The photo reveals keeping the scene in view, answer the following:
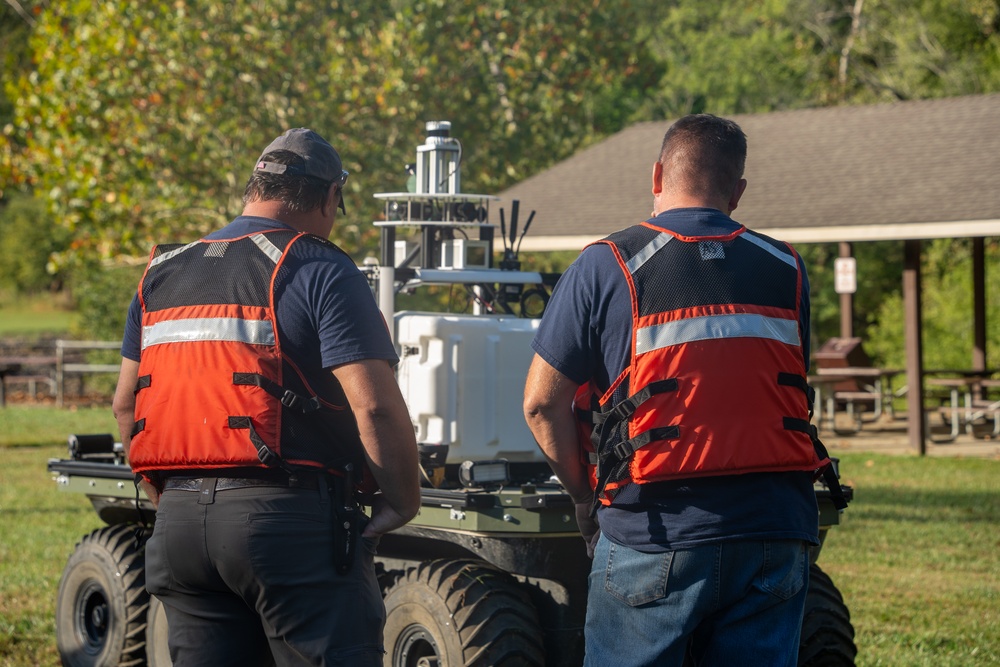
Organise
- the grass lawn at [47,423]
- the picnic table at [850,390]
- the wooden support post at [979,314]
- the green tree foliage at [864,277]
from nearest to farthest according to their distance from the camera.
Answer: the picnic table at [850,390] → the grass lawn at [47,423] → the wooden support post at [979,314] → the green tree foliage at [864,277]

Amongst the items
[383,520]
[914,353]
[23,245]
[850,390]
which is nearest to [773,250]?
[383,520]

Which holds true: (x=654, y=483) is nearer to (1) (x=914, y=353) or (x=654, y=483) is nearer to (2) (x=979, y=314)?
(1) (x=914, y=353)

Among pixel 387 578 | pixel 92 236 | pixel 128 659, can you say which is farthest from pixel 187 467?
pixel 92 236

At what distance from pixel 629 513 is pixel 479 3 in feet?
67.7

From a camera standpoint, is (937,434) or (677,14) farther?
(677,14)

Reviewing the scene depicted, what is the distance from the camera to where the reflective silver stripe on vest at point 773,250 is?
3.52 metres

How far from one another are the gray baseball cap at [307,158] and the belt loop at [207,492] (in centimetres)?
82

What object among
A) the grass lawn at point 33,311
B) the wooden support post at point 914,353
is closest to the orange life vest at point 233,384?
the wooden support post at point 914,353

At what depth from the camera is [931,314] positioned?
23.0 meters

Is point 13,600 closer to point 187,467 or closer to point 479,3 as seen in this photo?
point 187,467

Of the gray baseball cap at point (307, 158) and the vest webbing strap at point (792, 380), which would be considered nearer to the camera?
the vest webbing strap at point (792, 380)

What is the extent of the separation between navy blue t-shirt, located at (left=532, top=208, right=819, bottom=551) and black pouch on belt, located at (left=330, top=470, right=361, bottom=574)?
2.01 feet

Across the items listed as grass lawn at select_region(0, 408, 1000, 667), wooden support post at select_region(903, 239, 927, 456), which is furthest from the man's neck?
wooden support post at select_region(903, 239, 927, 456)

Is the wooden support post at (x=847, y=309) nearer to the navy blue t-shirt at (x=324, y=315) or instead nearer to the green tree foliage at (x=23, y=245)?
the navy blue t-shirt at (x=324, y=315)
